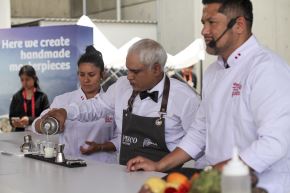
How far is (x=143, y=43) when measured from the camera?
3.35 m

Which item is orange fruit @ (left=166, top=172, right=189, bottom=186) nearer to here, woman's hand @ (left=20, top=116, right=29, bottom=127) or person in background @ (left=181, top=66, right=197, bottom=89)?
woman's hand @ (left=20, top=116, right=29, bottom=127)

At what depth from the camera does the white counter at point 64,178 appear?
2451 mm

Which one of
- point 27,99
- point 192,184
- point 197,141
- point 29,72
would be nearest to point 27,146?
point 197,141

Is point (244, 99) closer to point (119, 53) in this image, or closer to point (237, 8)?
point (237, 8)

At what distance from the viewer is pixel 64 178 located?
2.71m

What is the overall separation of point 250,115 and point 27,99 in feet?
13.4

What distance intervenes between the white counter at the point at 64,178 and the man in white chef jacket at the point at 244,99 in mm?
178

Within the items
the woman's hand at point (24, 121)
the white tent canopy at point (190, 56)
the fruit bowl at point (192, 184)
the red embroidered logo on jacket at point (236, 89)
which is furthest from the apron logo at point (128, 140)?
the white tent canopy at point (190, 56)

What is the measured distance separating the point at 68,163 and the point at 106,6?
41.0 feet

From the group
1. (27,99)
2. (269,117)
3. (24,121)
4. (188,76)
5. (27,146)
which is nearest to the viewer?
(269,117)

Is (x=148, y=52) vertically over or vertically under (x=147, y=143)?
over

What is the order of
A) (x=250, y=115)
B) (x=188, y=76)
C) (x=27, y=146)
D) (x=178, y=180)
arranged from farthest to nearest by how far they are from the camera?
(x=188, y=76), (x=27, y=146), (x=250, y=115), (x=178, y=180)

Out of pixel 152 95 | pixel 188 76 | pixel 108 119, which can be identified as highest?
pixel 152 95

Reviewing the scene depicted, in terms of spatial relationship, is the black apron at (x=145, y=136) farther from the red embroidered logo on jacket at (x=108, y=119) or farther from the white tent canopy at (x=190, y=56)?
the white tent canopy at (x=190, y=56)
